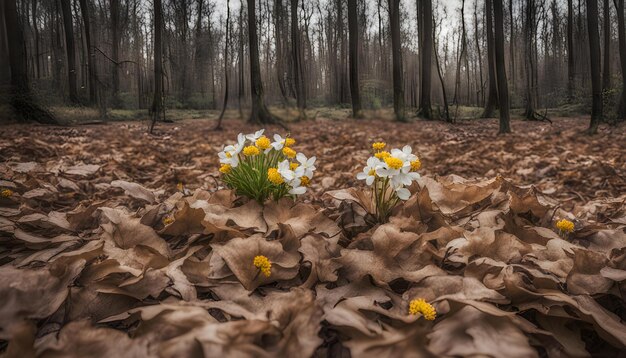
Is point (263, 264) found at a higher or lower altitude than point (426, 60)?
lower

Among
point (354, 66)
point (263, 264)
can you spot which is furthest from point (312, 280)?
point (354, 66)

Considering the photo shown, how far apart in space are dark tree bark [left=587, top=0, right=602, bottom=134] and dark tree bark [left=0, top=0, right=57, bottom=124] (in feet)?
30.7

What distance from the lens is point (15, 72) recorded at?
6.14m

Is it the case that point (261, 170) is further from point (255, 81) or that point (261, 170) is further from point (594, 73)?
point (594, 73)

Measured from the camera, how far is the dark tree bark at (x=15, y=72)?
19.7 feet

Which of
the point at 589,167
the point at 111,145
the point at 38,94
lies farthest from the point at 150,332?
the point at 38,94

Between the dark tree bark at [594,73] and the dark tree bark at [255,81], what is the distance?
6220 mm

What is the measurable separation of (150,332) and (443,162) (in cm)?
387

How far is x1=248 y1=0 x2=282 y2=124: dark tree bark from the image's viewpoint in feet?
27.7

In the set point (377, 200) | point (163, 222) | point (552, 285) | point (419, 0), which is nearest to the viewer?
point (552, 285)

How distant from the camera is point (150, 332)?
27.3 inches

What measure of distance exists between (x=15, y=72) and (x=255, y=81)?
4316 millimetres

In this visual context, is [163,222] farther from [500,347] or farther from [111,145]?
[111,145]

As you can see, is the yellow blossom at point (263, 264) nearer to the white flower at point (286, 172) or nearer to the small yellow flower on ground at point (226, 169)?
the white flower at point (286, 172)
